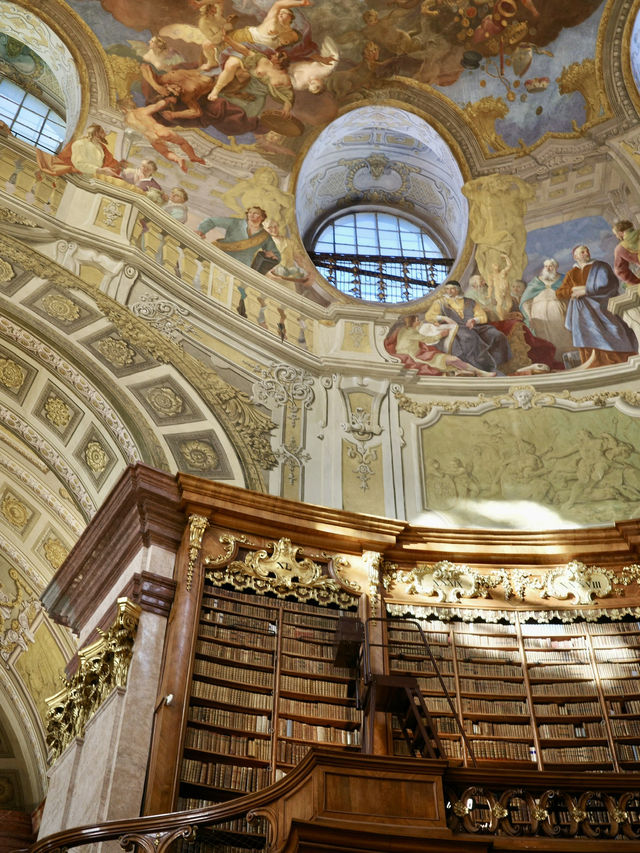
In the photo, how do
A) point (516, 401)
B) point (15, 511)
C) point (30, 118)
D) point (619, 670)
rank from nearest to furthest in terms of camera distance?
point (619, 670) → point (516, 401) → point (15, 511) → point (30, 118)

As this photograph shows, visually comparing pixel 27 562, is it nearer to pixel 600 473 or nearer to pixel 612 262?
pixel 600 473

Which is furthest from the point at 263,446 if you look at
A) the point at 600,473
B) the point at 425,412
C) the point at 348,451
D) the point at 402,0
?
the point at 402,0

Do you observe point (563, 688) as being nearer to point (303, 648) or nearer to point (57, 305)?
point (303, 648)

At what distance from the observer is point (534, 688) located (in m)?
10.4

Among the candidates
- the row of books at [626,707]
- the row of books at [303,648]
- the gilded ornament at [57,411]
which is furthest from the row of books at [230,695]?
the gilded ornament at [57,411]

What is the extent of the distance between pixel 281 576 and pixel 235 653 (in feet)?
3.52

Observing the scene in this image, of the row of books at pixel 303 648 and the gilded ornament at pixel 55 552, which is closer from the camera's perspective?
the row of books at pixel 303 648

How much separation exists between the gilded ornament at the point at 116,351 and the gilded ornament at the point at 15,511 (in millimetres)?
2595

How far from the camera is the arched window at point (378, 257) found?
51.0 feet

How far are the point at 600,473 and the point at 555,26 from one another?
267 inches

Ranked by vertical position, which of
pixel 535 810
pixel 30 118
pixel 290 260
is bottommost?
pixel 535 810

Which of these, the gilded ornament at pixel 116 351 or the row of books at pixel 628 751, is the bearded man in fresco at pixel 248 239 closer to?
the gilded ornament at pixel 116 351

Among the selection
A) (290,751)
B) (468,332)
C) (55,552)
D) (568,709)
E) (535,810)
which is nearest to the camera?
(535,810)

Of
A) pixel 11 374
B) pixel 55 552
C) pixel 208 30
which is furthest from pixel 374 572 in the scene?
pixel 208 30
